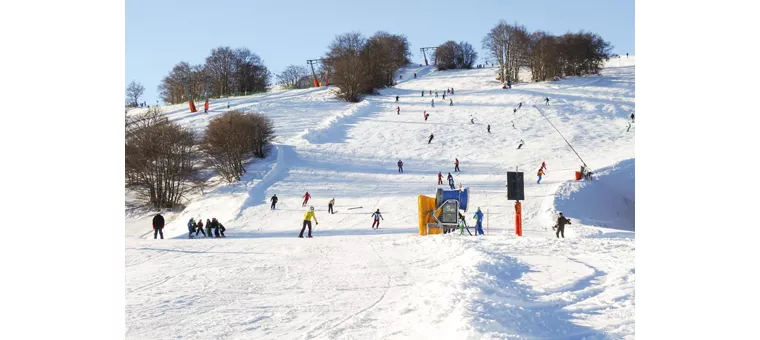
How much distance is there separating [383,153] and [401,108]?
18753 mm

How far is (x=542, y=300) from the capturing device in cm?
848

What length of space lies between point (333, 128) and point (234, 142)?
42.6 feet

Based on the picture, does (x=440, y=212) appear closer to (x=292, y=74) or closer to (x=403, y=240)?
(x=403, y=240)

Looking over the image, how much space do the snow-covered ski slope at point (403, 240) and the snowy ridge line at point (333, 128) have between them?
0.32 meters

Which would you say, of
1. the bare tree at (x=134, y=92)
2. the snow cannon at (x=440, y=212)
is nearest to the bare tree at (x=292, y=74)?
the bare tree at (x=134, y=92)

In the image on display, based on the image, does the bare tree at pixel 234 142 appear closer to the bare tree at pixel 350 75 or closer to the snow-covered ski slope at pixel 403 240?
the snow-covered ski slope at pixel 403 240

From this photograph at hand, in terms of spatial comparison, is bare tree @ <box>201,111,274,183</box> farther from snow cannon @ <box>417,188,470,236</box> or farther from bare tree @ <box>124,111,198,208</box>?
snow cannon @ <box>417,188,470,236</box>

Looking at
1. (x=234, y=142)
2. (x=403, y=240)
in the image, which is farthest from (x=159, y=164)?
(x=403, y=240)

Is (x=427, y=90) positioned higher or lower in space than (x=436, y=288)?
higher

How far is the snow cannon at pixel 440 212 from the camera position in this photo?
18.3 m

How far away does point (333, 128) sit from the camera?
48844mm

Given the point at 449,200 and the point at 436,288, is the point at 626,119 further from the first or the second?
the point at 436,288
